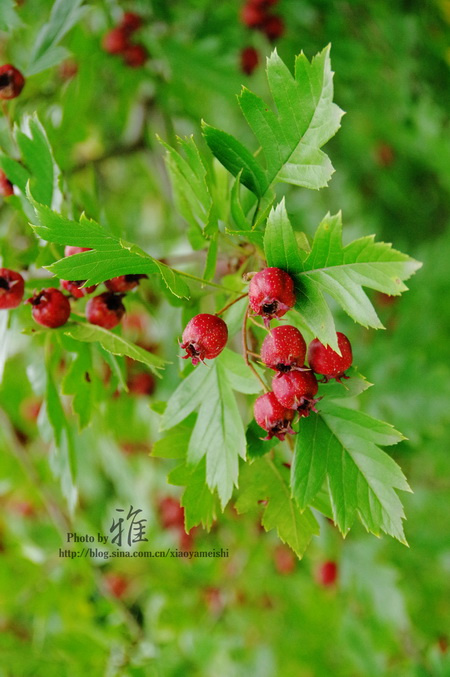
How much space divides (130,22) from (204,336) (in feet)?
3.96

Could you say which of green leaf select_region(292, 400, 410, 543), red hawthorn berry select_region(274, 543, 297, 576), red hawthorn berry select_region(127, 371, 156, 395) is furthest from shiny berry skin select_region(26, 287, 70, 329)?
red hawthorn berry select_region(274, 543, 297, 576)

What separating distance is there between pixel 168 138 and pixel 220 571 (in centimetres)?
143

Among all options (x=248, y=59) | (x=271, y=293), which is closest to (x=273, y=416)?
(x=271, y=293)

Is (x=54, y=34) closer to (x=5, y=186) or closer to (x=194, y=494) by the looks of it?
(x=5, y=186)

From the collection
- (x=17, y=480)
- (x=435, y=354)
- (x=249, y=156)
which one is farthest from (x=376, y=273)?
(x=17, y=480)

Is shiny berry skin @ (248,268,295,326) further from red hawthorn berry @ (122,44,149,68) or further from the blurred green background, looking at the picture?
red hawthorn berry @ (122,44,149,68)

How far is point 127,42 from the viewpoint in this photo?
1.60 m

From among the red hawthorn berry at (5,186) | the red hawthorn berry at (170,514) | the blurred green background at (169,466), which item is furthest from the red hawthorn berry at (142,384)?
the red hawthorn berry at (5,186)

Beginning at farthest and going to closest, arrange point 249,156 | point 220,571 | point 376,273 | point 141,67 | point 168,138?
point 220,571, point 168,138, point 141,67, point 249,156, point 376,273

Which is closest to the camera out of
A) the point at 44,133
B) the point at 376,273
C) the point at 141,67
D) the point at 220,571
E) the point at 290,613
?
the point at 376,273

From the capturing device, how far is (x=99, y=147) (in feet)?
9.41

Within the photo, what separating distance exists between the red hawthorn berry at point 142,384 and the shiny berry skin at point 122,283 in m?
0.88

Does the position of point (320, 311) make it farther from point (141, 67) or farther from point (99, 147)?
point (99, 147)

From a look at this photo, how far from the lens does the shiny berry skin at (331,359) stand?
758mm
